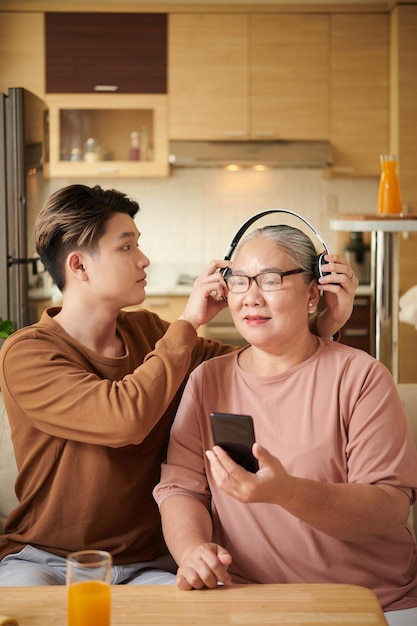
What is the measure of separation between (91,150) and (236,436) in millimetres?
4281

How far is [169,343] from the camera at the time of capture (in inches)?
72.4

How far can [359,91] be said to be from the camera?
5391mm

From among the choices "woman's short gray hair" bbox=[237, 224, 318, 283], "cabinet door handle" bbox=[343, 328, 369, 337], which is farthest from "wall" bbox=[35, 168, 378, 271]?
"woman's short gray hair" bbox=[237, 224, 318, 283]

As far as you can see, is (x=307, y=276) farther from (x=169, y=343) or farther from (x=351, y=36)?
(x=351, y=36)

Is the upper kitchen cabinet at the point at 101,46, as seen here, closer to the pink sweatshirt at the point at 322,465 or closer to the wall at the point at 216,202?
the wall at the point at 216,202

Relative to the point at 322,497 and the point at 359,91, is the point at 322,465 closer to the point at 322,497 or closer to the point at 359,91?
the point at 322,497

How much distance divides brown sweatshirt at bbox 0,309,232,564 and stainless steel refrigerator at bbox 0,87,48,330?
1.66 metres

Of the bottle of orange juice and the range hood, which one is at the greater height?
the range hood

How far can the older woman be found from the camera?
160 cm

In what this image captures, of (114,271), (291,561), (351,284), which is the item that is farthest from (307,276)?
(291,561)

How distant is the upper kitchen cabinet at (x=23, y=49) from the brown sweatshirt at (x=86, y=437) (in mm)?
3715

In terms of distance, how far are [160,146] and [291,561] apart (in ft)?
13.2

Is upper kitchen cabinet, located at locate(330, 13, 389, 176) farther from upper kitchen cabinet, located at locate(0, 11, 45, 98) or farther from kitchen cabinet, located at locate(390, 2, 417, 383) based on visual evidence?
upper kitchen cabinet, located at locate(0, 11, 45, 98)

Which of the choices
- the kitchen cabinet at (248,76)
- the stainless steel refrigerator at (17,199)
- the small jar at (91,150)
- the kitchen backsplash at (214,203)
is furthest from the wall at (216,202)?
the stainless steel refrigerator at (17,199)
